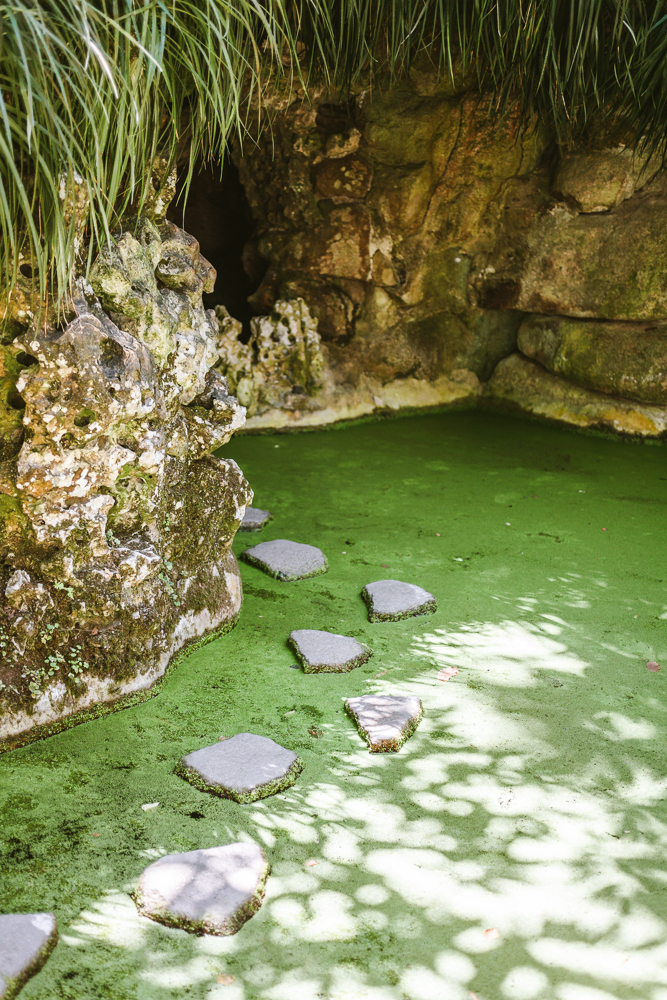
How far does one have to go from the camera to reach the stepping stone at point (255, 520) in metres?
3.45

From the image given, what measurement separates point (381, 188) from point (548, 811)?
12.0 feet

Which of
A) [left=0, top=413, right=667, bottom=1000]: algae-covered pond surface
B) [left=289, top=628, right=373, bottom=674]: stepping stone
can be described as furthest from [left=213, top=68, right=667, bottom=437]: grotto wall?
[left=289, top=628, right=373, bottom=674]: stepping stone

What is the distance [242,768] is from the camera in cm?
203

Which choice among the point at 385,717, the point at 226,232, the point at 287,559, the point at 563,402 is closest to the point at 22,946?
the point at 385,717

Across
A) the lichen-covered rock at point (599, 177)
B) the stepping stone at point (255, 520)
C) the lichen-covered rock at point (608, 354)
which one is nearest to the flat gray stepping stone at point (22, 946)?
the stepping stone at point (255, 520)

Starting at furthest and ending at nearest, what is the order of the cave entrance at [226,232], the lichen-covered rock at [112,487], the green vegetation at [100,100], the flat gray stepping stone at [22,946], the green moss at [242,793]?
1. the cave entrance at [226,232]
2. the lichen-covered rock at [112,487]
3. the green moss at [242,793]
4. the green vegetation at [100,100]
5. the flat gray stepping stone at [22,946]

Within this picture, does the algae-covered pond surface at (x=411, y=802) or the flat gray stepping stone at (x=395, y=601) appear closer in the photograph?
the algae-covered pond surface at (x=411, y=802)

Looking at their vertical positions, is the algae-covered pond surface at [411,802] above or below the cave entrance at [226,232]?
below

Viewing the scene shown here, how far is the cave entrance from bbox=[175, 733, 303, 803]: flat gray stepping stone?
3.54 metres

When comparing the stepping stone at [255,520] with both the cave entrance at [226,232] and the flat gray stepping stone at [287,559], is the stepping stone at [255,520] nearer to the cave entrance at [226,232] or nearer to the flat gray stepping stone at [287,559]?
the flat gray stepping stone at [287,559]

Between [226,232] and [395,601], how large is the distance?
137 inches

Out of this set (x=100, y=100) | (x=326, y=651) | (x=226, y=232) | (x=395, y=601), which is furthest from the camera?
(x=226, y=232)

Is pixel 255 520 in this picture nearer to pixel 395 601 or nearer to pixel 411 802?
pixel 395 601

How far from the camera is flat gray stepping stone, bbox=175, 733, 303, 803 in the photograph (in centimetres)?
197
